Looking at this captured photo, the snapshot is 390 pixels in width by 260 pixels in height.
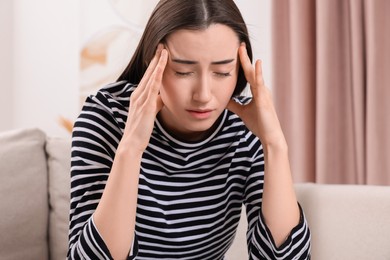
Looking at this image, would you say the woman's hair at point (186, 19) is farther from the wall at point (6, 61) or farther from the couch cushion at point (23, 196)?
the wall at point (6, 61)

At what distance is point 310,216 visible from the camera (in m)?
1.76

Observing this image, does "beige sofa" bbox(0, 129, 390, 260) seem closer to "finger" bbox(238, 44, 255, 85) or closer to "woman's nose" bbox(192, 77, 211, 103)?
"finger" bbox(238, 44, 255, 85)

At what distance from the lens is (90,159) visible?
1340 millimetres

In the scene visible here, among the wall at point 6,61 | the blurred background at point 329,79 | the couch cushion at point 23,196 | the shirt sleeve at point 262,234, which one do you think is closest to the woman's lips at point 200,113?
the shirt sleeve at point 262,234

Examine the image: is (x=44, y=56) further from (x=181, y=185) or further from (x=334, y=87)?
(x=181, y=185)

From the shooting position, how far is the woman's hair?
1.21 m

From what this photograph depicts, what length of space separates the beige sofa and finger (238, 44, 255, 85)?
54 centimetres

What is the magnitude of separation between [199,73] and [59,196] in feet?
3.46

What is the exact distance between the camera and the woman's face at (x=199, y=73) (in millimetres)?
1194

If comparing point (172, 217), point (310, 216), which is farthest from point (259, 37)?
point (172, 217)

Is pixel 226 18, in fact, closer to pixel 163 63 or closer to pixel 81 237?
pixel 163 63

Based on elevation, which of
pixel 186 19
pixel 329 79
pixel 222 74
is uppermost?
pixel 186 19

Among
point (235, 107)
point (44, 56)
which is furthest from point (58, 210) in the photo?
point (44, 56)

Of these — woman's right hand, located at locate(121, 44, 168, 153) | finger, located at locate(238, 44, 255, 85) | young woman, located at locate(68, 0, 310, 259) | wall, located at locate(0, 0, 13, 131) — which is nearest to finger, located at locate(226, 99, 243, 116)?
young woman, located at locate(68, 0, 310, 259)
